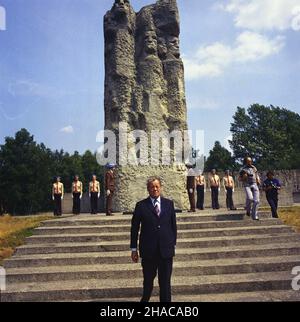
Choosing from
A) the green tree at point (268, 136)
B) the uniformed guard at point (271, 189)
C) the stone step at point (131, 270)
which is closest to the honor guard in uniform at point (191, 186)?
the uniformed guard at point (271, 189)

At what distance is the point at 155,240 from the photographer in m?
4.89

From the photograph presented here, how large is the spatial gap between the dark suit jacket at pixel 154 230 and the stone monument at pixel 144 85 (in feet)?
21.0

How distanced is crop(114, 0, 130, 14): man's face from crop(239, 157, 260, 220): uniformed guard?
6358 mm

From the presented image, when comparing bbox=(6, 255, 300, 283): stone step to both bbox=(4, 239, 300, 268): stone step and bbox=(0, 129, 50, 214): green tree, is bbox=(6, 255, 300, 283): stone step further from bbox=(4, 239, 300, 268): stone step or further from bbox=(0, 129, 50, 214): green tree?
bbox=(0, 129, 50, 214): green tree

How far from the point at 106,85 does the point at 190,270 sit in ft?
24.7

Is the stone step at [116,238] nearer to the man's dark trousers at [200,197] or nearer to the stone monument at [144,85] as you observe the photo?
the stone monument at [144,85]

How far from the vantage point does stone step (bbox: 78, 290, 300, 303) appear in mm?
5484

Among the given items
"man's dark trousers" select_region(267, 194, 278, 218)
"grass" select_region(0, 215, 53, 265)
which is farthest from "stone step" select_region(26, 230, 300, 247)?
"man's dark trousers" select_region(267, 194, 278, 218)

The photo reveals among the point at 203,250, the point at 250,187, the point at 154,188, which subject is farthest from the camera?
the point at 250,187

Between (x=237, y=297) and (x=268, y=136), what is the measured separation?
50.6 m

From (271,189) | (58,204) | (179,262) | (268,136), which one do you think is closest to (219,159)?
(268,136)

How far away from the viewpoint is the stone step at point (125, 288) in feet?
19.3

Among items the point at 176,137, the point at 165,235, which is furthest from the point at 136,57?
the point at 165,235
